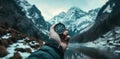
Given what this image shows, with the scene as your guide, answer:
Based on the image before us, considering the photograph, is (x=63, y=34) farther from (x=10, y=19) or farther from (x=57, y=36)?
(x=10, y=19)

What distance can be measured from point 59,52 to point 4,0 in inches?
4405

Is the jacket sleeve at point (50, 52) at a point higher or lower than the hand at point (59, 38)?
lower

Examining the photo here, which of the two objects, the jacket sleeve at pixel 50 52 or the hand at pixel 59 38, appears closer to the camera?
the jacket sleeve at pixel 50 52

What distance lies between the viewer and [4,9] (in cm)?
10519

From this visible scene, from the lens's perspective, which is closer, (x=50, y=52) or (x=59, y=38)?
(x=50, y=52)

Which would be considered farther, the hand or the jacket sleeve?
the hand

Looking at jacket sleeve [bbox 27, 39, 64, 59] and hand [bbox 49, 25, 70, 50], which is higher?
hand [bbox 49, 25, 70, 50]

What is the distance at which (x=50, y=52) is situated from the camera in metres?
2.86

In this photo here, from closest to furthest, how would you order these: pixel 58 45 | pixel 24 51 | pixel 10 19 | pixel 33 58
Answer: pixel 33 58 < pixel 58 45 < pixel 24 51 < pixel 10 19

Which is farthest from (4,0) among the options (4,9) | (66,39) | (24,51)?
(66,39)

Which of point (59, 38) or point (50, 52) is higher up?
point (59, 38)

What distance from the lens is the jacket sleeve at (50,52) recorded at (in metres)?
2.70

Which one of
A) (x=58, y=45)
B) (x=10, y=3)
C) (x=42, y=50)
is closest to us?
(x=42, y=50)

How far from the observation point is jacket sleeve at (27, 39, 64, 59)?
8.86ft
